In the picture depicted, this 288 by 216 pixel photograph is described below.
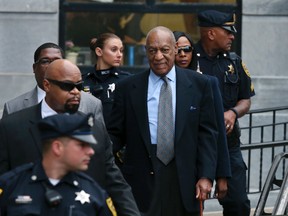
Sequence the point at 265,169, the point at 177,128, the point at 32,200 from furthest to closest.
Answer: the point at 265,169, the point at 177,128, the point at 32,200

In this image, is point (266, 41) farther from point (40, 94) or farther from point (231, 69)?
point (40, 94)

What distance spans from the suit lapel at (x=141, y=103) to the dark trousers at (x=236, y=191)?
144 cm

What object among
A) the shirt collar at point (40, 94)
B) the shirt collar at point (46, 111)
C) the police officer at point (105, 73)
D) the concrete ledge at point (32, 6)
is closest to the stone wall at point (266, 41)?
the concrete ledge at point (32, 6)

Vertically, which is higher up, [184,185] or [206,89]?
[206,89]

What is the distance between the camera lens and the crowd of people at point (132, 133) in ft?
20.2

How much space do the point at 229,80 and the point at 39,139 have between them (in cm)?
337

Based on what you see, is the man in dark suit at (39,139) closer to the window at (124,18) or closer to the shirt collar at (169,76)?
the shirt collar at (169,76)

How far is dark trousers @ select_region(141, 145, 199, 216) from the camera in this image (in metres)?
8.98

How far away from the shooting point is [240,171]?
1029cm

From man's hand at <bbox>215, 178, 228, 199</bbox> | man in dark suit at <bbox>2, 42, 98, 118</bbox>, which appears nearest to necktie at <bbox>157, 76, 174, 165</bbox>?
man's hand at <bbox>215, 178, 228, 199</bbox>

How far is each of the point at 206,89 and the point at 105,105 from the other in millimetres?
1581

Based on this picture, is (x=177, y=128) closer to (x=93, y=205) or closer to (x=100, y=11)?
(x=93, y=205)

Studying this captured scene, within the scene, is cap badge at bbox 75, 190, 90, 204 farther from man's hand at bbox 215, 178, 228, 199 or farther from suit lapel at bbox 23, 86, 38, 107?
man's hand at bbox 215, 178, 228, 199

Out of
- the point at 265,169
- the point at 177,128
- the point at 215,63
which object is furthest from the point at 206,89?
the point at 265,169
